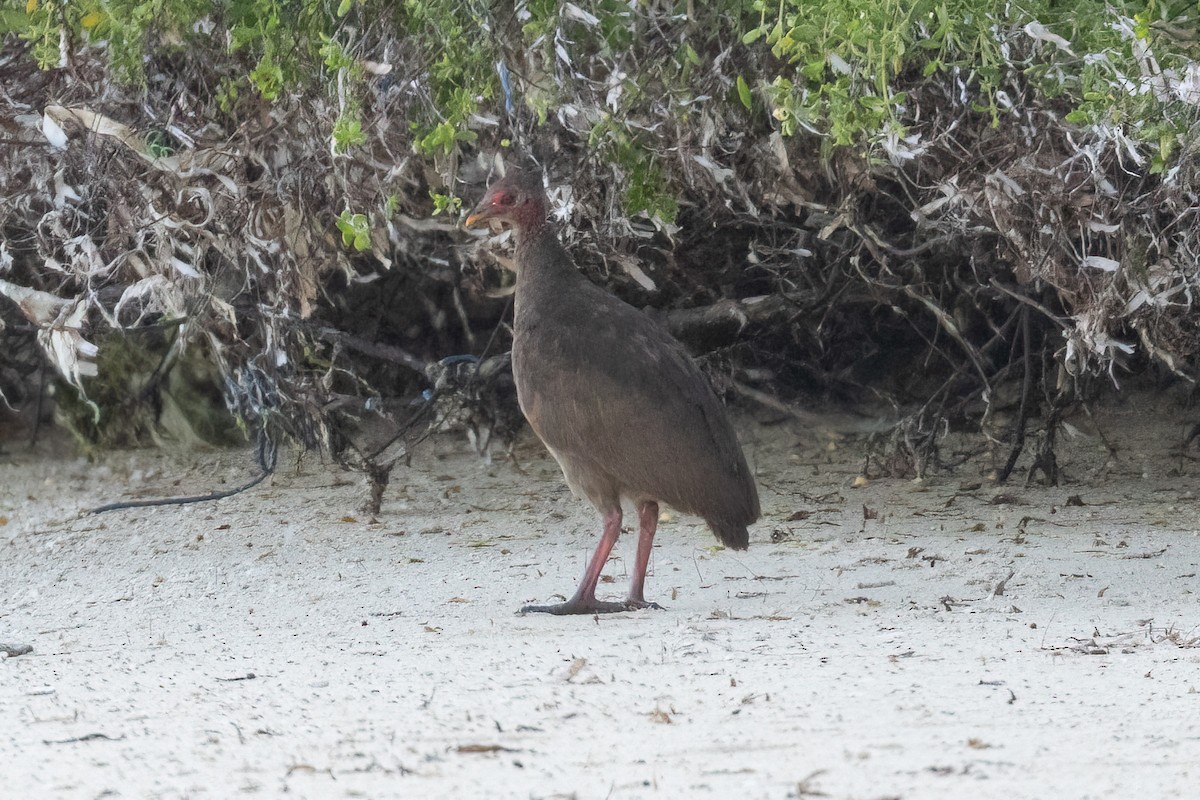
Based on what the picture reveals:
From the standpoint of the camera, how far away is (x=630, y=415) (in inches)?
207

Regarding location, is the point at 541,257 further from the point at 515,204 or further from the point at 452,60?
the point at 452,60

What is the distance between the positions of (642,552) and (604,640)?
0.92 metres

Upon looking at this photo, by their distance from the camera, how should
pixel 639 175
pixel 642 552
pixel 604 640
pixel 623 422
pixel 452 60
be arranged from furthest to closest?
pixel 639 175 < pixel 452 60 < pixel 642 552 < pixel 623 422 < pixel 604 640

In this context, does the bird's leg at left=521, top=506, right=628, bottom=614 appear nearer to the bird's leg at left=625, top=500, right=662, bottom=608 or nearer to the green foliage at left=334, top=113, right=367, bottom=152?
the bird's leg at left=625, top=500, right=662, bottom=608

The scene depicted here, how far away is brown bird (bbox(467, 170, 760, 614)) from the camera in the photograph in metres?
5.28

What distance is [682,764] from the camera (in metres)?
3.16

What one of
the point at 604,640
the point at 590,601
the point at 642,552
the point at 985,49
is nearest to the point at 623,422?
the point at 642,552

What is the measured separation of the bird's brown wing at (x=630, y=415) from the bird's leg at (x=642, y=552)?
13cm

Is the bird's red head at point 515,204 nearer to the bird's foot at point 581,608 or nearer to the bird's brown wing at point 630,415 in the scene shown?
the bird's brown wing at point 630,415

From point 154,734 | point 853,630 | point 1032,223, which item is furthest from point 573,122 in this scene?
point 154,734

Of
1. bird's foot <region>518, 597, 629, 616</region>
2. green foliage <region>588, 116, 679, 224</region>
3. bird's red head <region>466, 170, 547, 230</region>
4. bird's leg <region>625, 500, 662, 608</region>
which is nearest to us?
bird's foot <region>518, 597, 629, 616</region>

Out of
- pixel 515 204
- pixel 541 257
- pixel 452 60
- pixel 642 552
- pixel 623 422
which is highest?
pixel 452 60

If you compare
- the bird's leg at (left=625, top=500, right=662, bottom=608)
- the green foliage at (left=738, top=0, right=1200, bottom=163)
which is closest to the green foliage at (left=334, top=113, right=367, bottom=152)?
the green foliage at (left=738, top=0, right=1200, bottom=163)

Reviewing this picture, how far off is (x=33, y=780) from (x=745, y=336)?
604 centimetres
